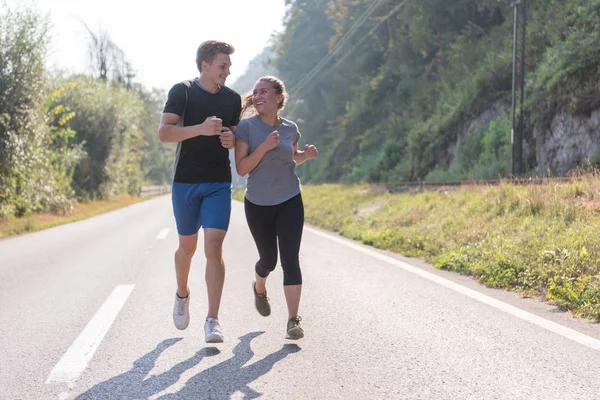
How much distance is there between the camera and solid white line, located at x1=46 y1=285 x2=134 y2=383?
3.54 m

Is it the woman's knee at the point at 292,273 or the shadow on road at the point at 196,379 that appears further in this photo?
the woman's knee at the point at 292,273

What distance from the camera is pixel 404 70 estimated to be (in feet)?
126

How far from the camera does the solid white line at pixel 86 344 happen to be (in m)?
3.54

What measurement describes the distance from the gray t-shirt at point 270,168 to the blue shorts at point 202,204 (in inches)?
8.5

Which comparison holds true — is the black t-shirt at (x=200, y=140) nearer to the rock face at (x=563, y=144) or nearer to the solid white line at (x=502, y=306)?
the solid white line at (x=502, y=306)

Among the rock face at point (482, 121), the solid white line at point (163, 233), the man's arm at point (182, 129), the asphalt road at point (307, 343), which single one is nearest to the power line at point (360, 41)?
the rock face at point (482, 121)

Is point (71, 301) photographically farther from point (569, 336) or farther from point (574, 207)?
point (574, 207)

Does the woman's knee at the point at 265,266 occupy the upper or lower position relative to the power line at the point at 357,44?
lower

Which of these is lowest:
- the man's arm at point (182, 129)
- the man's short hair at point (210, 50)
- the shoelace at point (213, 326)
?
the shoelace at point (213, 326)

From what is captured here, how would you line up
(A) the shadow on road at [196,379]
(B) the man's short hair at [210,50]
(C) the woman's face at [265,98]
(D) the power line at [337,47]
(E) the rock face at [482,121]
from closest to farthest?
(A) the shadow on road at [196,379]
(B) the man's short hair at [210,50]
(C) the woman's face at [265,98]
(E) the rock face at [482,121]
(D) the power line at [337,47]

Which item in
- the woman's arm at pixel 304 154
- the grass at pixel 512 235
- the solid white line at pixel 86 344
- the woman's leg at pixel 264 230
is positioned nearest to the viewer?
the solid white line at pixel 86 344

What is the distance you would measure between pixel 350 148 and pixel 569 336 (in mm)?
42232

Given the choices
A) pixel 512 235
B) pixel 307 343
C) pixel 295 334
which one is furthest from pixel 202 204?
pixel 512 235

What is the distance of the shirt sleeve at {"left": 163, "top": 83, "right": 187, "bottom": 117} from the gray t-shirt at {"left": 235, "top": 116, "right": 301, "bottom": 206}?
415 millimetres
